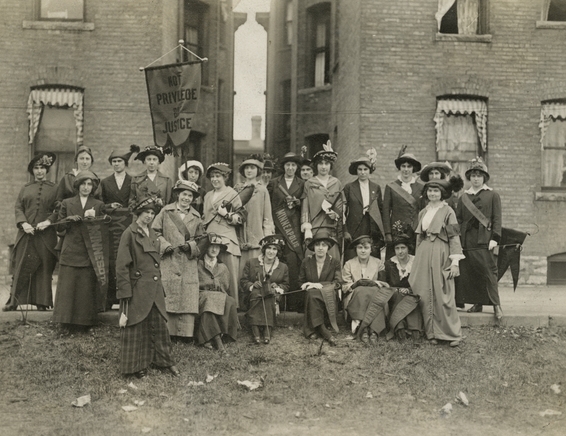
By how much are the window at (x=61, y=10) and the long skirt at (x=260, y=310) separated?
8629mm

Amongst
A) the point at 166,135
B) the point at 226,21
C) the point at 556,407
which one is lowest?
the point at 556,407

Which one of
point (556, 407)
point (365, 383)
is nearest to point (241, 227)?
point (365, 383)

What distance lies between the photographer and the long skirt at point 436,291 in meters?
8.31

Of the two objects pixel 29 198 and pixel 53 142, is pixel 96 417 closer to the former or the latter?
pixel 29 198

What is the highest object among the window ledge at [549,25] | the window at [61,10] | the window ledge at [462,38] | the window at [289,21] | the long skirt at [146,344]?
the window at [289,21]

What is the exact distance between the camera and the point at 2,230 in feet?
46.5

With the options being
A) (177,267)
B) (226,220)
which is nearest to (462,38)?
(226,220)

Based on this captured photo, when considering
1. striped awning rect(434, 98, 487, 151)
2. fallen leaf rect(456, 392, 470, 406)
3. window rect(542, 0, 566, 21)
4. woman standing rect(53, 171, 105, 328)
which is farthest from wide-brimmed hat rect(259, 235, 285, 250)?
window rect(542, 0, 566, 21)

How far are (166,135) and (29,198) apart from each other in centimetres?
188

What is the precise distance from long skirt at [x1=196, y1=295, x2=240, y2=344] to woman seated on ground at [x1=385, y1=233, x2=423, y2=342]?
5.97 feet

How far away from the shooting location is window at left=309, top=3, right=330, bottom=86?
19.3 m

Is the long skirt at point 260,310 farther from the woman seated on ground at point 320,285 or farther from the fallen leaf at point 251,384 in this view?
the fallen leaf at point 251,384

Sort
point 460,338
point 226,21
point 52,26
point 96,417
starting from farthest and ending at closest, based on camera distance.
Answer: point 226,21
point 52,26
point 460,338
point 96,417

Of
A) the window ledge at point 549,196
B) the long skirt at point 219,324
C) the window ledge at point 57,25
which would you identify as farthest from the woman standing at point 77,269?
the window ledge at point 549,196
